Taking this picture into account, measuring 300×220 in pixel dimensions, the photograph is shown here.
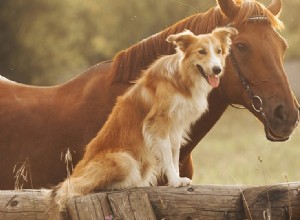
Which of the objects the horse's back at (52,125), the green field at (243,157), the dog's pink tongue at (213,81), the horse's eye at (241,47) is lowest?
the green field at (243,157)

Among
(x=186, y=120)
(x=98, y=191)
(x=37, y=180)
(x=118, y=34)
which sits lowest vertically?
(x=118, y=34)

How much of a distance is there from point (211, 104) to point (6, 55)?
14.0m

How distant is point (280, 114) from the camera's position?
20.4ft

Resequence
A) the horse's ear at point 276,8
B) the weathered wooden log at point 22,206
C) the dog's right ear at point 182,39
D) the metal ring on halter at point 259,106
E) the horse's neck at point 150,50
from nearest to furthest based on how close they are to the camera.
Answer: the weathered wooden log at point 22,206 → the dog's right ear at point 182,39 → the metal ring on halter at point 259,106 → the horse's neck at point 150,50 → the horse's ear at point 276,8

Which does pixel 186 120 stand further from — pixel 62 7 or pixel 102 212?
pixel 62 7

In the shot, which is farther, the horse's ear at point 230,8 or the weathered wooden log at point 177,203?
the horse's ear at point 230,8

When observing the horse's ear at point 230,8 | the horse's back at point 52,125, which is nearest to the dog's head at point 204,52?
the horse's ear at point 230,8

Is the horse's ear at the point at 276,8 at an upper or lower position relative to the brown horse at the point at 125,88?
upper

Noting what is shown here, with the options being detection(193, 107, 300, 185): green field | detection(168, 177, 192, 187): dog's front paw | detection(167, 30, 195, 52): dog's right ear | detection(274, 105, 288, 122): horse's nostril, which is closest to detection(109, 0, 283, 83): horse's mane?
detection(274, 105, 288, 122): horse's nostril

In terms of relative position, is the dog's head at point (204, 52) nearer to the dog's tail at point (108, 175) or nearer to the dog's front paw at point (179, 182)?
the dog's front paw at point (179, 182)

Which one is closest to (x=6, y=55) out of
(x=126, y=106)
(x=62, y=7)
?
(x=62, y=7)

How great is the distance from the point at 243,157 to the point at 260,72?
12021 millimetres

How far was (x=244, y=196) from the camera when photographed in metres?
5.16

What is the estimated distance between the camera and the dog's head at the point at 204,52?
5.52 m
